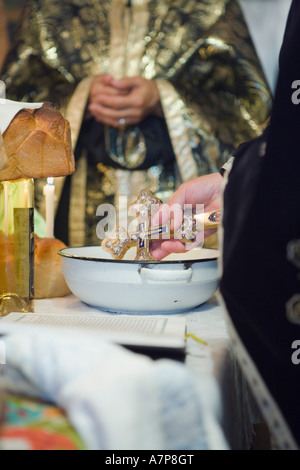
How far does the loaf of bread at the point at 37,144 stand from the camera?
574 mm

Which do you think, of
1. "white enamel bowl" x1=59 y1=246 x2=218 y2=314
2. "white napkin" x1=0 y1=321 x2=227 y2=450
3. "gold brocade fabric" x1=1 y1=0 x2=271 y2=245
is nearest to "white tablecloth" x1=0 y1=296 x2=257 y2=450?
"white napkin" x1=0 y1=321 x2=227 y2=450

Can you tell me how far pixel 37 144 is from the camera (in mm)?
594

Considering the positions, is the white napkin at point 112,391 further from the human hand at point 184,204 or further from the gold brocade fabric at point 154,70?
the gold brocade fabric at point 154,70

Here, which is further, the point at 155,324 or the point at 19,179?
the point at 19,179

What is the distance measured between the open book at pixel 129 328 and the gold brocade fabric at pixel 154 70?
851mm

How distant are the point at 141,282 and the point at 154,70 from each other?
1112 millimetres

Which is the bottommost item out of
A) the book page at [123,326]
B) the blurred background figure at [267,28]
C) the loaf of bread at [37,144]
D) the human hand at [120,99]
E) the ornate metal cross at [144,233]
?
the book page at [123,326]

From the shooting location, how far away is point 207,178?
0.76 metres

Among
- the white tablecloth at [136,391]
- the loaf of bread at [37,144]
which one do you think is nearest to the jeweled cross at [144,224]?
the loaf of bread at [37,144]

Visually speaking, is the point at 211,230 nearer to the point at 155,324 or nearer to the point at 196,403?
the point at 155,324
